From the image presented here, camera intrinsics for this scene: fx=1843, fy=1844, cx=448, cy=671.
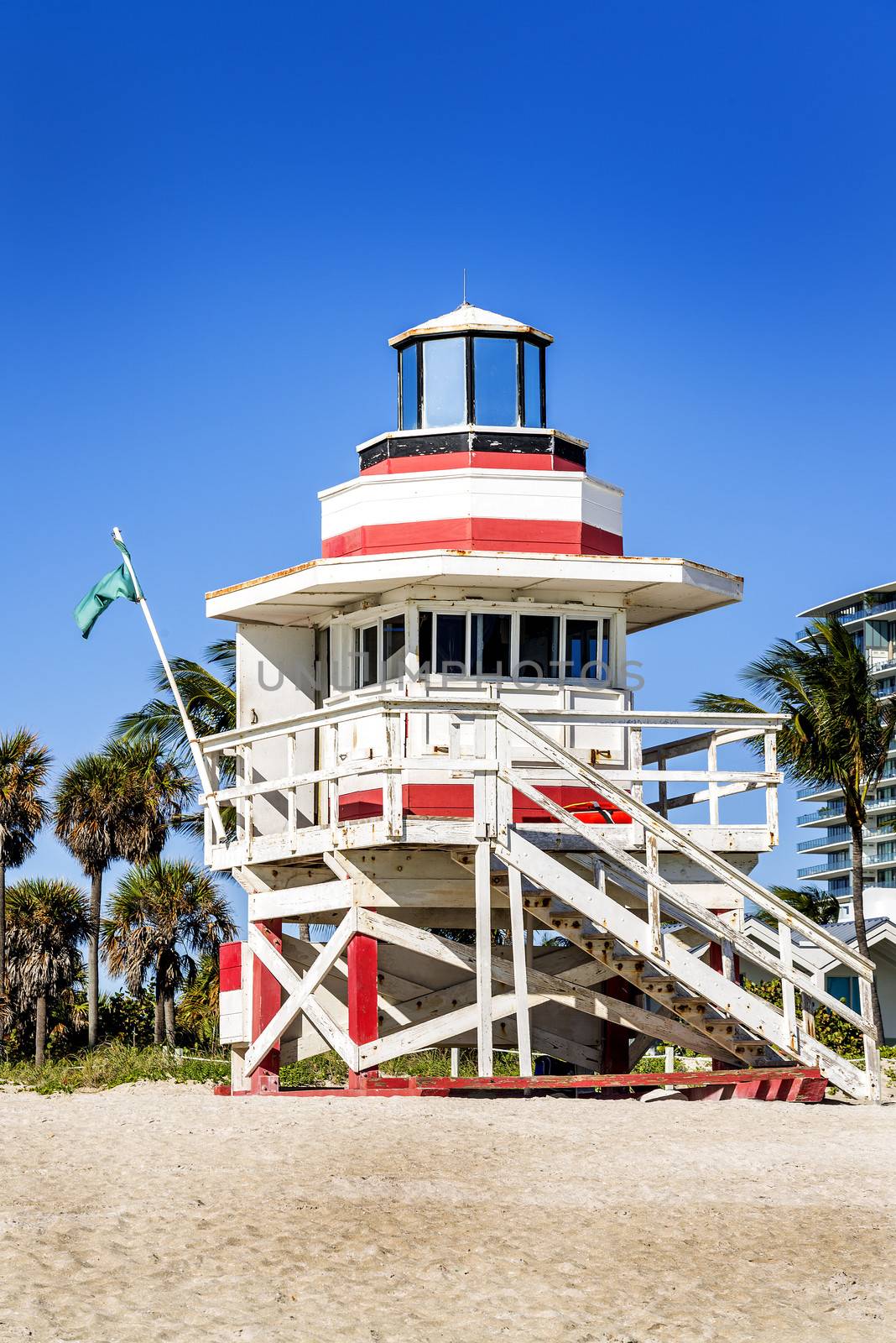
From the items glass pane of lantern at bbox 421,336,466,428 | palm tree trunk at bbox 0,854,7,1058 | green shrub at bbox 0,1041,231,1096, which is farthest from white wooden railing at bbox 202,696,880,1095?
palm tree trunk at bbox 0,854,7,1058

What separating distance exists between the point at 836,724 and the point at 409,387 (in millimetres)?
17329

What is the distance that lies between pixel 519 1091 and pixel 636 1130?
4431 millimetres

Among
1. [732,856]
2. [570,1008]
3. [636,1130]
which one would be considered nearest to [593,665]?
[732,856]

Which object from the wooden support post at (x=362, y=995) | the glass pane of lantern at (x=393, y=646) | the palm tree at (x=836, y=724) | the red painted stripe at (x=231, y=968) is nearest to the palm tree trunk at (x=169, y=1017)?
the palm tree at (x=836, y=724)

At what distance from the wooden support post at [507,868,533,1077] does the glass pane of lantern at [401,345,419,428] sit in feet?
23.2

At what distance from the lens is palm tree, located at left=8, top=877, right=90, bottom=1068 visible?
47062mm

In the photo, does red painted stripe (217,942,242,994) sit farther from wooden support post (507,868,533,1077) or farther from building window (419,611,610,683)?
wooden support post (507,868,533,1077)

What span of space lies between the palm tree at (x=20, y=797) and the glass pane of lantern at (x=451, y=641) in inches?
1240

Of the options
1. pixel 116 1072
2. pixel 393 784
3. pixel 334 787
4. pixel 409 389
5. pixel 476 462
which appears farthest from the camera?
pixel 116 1072

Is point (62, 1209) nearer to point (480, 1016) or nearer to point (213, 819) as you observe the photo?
point (480, 1016)

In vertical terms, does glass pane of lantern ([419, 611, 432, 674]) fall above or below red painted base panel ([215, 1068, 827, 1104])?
above

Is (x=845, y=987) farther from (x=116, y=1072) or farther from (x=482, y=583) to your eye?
(x=482, y=583)

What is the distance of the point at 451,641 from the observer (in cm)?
2150

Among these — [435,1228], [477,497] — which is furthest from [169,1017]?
[435,1228]
